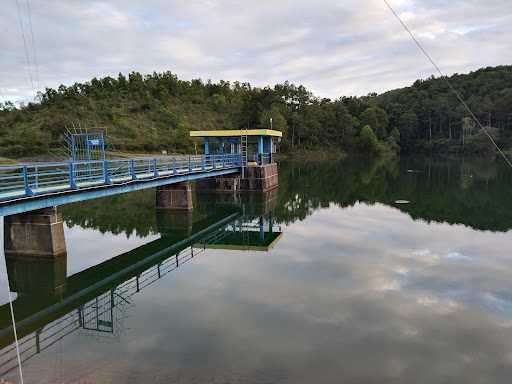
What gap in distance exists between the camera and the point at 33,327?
1077 cm

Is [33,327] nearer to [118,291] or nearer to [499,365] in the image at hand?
[118,291]

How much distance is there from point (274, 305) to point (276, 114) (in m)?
73.8

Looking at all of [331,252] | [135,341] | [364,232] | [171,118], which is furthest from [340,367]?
[171,118]

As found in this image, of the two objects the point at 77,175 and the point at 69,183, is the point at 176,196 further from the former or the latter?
the point at 69,183

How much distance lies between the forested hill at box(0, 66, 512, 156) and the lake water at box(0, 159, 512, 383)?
52282 mm

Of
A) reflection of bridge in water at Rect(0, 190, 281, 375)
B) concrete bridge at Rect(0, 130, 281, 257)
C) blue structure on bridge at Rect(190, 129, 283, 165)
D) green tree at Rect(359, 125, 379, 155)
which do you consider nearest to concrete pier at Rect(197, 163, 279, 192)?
concrete bridge at Rect(0, 130, 281, 257)

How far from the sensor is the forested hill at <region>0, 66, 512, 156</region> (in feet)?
253

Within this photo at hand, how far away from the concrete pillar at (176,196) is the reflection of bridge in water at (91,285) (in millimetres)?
3530

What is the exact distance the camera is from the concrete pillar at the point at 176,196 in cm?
2645

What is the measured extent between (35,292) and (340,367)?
981 cm

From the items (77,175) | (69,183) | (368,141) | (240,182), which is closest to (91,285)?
(69,183)

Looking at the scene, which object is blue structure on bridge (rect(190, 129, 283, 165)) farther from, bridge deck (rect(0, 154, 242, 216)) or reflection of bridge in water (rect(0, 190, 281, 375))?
reflection of bridge in water (rect(0, 190, 281, 375))

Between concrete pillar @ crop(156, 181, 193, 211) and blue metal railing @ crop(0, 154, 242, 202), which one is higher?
blue metal railing @ crop(0, 154, 242, 202)

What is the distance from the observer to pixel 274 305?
11.7 metres
